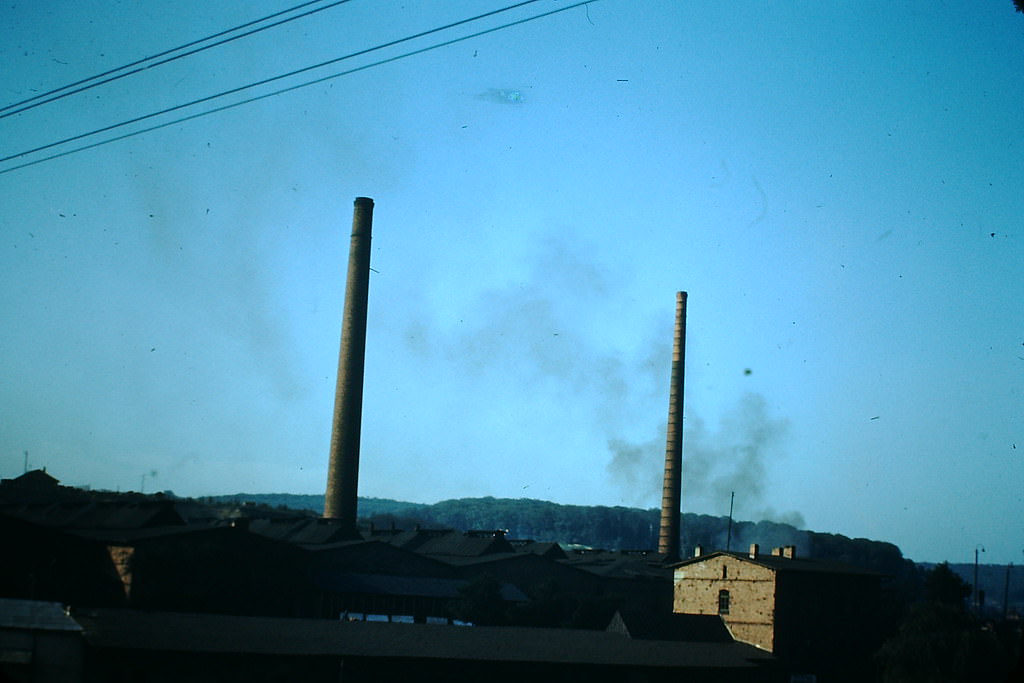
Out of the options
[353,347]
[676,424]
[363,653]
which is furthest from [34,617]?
[676,424]

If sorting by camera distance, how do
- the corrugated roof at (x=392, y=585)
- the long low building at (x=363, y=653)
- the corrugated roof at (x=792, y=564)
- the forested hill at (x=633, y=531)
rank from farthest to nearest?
the forested hill at (x=633, y=531)
the corrugated roof at (x=392, y=585)
the corrugated roof at (x=792, y=564)
the long low building at (x=363, y=653)

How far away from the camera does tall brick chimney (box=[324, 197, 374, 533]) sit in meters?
53.0

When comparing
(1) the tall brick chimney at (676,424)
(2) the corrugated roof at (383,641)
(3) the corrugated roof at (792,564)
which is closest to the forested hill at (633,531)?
(1) the tall brick chimney at (676,424)

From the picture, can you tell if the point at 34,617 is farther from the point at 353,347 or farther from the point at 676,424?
the point at 676,424

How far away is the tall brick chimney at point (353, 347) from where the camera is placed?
5303cm

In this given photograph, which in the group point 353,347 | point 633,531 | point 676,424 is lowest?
point 633,531

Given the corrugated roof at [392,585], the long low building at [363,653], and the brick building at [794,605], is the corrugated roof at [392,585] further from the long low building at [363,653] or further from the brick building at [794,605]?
the long low building at [363,653]

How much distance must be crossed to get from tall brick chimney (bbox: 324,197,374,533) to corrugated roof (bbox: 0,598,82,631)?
2509 cm

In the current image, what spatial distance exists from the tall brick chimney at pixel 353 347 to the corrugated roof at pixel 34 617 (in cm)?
2509

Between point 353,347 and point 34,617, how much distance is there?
2750 cm

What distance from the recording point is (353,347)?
5309 cm

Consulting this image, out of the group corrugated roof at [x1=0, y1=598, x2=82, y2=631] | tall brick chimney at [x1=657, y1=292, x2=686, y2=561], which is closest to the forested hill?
tall brick chimney at [x1=657, y1=292, x2=686, y2=561]

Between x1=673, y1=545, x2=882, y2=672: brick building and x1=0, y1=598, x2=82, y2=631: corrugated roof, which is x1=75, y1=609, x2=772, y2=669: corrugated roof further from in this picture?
x1=673, y1=545, x2=882, y2=672: brick building

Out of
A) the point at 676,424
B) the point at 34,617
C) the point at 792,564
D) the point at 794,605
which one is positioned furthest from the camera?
the point at 676,424
